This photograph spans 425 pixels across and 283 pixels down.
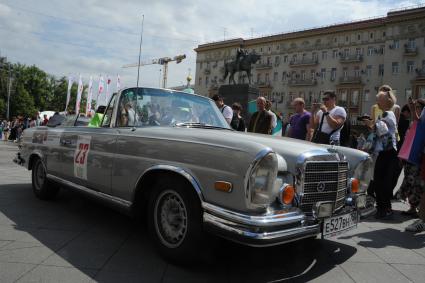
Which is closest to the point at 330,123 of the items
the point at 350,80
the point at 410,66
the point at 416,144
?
the point at 416,144

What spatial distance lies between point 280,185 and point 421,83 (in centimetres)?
5297

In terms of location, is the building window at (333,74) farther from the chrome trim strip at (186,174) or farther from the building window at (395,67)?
the chrome trim strip at (186,174)

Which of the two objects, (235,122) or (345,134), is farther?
(235,122)

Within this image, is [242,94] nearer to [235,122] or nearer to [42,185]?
[235,122]

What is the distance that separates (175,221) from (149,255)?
0.54m

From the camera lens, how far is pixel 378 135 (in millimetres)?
6152

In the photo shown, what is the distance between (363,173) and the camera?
4.36 m

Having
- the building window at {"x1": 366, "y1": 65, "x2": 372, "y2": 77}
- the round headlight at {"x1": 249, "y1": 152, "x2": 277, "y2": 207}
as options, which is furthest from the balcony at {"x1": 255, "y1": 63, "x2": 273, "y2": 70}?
the round headlight at {"x1": 249, "y1": 152, "x2": 277, "y2": 207}

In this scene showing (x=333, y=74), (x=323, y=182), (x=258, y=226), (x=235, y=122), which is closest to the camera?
(x=258, y=226)

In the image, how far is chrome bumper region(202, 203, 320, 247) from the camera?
3.01 metres

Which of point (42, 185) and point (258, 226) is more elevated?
point (258, 226)

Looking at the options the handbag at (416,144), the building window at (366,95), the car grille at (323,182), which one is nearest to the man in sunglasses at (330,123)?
the handbag at (416,144)

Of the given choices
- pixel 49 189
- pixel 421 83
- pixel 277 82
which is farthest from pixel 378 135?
pixel 277 82

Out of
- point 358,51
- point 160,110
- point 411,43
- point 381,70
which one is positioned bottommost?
point 160,110
